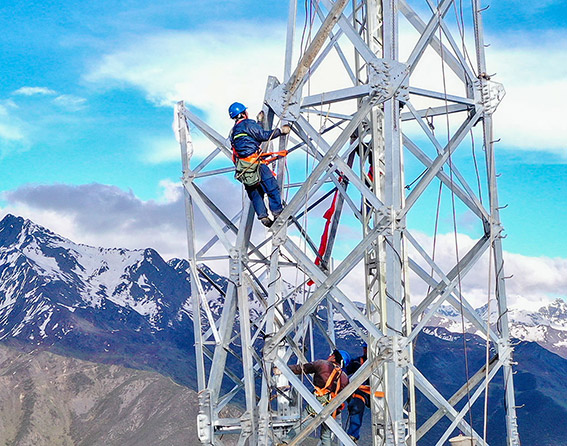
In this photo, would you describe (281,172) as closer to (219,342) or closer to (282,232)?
(282,232)

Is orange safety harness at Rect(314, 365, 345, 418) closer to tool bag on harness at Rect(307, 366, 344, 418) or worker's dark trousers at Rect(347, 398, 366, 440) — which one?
tool bag on harness at Rect(307, 366, 344, 418)

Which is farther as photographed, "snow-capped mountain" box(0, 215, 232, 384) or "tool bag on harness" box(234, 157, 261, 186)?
"snow-capped mountain" box(0, 215, 232, 384)

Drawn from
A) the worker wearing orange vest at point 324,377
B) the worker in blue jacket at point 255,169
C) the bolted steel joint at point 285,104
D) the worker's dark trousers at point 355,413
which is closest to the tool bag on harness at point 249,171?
the worker in blue jacket at point 255,169

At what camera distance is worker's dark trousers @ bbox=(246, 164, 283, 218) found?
12078mm

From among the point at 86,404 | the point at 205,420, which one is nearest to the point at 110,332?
the point at 86,404

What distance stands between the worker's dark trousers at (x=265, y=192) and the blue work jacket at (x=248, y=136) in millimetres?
361

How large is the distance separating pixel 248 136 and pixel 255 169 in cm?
59

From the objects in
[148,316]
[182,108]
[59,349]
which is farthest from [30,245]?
[182,108]

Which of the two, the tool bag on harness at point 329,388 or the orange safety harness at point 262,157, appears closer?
the orange safety harness at point 262,157

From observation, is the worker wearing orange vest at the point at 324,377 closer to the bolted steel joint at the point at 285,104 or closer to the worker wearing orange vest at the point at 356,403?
the worker wearing orange vest at the point at 356,403

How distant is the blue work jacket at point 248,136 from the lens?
12180mm

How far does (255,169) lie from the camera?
12.2 meters

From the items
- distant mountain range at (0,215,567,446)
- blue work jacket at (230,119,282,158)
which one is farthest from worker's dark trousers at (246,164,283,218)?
distant mountain range at (0,215,567,446)

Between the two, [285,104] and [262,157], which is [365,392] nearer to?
[262,157]
